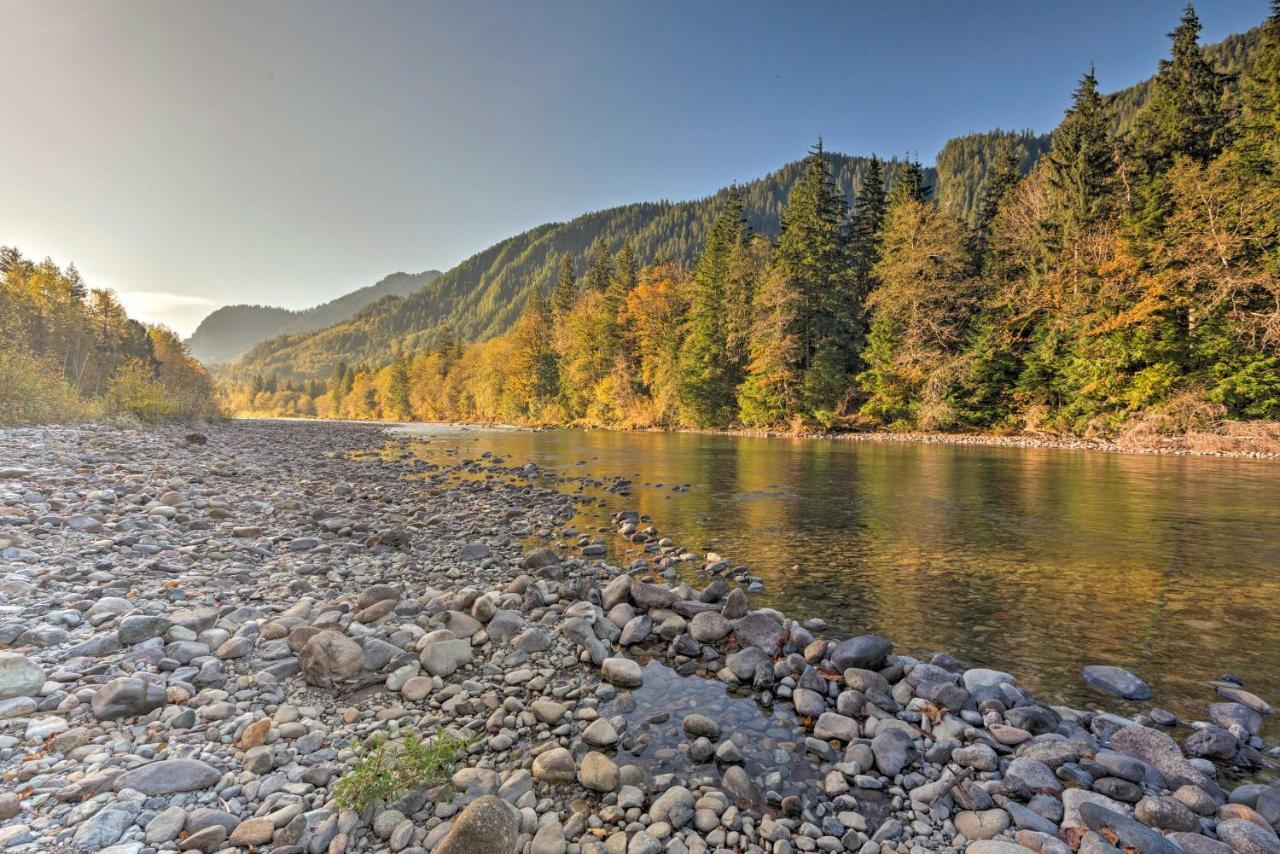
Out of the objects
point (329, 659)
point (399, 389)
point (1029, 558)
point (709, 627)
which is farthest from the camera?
point (399, 389)

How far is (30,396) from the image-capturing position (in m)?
16.8

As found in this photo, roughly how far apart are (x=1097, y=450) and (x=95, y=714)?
34.2m

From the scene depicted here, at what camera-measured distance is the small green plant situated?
2.93 metres

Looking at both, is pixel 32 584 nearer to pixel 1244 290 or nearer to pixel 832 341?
pixel 1244 290

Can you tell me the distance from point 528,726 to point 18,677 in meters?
3.50

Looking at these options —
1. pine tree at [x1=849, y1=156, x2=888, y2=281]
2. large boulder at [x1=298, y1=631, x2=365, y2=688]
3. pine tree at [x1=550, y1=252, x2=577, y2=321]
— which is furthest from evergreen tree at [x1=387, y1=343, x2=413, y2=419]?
large boulder at [x1=298, y1=631, x2=365, y2=688]

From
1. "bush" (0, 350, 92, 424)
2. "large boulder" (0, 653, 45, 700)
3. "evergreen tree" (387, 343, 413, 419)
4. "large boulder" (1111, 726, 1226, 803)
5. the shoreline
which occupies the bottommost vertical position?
"large boulder" (1111, 726, 1226, 803)

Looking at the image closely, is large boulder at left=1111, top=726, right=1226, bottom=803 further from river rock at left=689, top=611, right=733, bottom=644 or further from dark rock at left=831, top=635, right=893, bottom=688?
river rock at left=689, top=611, right=733, bottom=644

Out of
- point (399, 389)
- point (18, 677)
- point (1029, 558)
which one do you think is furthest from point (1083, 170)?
point (399, 389)

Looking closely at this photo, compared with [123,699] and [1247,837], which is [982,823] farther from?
[123,699]

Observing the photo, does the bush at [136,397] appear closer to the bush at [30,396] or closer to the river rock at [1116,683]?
the bush at [30,396]

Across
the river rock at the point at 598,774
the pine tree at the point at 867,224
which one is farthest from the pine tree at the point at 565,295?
the river rock at the point at 598,774

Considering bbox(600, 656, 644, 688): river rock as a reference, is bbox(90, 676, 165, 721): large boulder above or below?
above

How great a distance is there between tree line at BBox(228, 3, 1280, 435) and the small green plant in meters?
33.8
